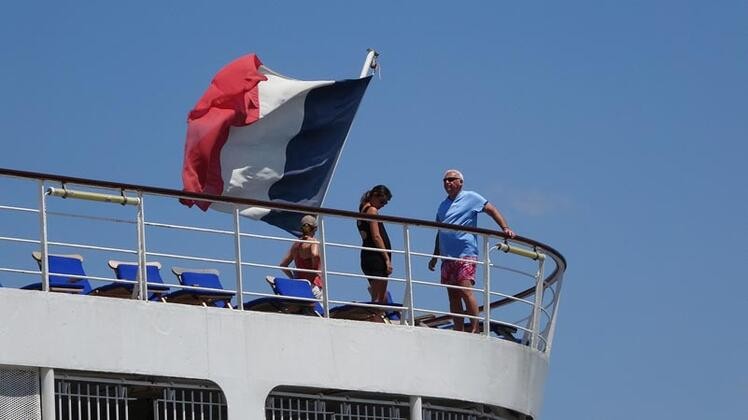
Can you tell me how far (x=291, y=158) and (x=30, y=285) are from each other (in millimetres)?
8524

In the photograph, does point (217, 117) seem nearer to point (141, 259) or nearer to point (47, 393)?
point (141, 259)

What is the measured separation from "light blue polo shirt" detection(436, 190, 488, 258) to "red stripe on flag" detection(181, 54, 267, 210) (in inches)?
193

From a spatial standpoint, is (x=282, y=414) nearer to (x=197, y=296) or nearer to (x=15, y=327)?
(x=197, y=296)

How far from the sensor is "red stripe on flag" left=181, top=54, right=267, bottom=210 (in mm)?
23156

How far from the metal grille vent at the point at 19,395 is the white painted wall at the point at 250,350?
133 mm

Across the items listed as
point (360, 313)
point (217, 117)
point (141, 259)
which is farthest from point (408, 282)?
point (217, 117)

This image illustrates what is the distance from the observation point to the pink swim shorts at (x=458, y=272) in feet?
59.8

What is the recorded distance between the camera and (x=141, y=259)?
1606 centimetres

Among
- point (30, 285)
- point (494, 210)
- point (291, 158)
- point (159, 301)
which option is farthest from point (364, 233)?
point (291, 158)

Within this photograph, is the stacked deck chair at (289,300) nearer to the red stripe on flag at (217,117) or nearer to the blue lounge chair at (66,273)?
the blue lounge chair at (66,273)

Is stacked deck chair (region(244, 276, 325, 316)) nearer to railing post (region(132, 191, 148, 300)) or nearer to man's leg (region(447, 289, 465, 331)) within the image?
railing post (region(132, 191, 148, 300))

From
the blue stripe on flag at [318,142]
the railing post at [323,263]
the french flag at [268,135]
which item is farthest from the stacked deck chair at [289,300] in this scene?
the blue stripe on flag at [318,142]

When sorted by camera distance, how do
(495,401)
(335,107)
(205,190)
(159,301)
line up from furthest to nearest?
(335,107)
(205,190)
(495,401)
(159,301)

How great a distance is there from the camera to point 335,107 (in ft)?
80.1
